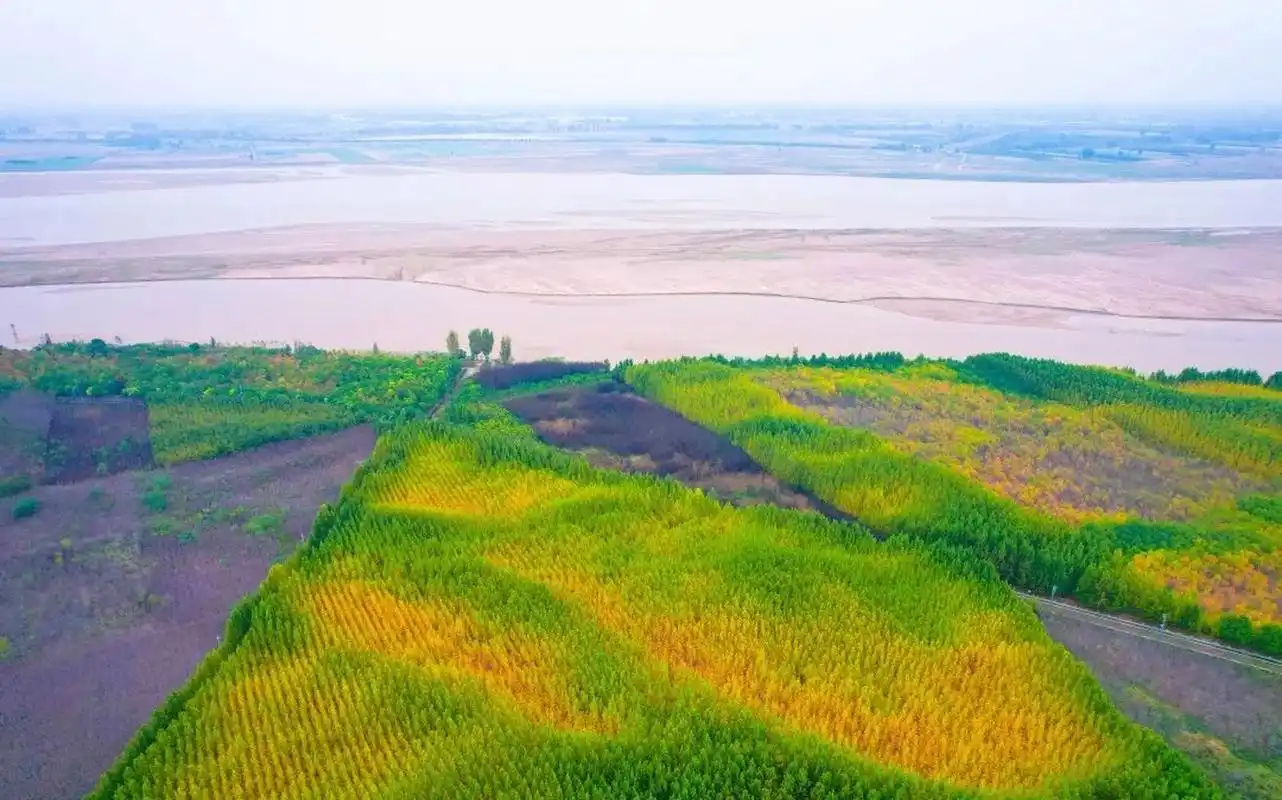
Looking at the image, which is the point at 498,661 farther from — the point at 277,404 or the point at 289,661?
the point at 277,404

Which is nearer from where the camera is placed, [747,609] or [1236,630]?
[747,609]

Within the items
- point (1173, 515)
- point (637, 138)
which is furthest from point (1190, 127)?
point (1173, 515)

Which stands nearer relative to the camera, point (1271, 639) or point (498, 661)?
point (498, 661)

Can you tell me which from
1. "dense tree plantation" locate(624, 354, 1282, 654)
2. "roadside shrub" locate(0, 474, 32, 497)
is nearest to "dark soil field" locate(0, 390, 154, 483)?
"roadside shrub" locate(0, 474, 32, 497)

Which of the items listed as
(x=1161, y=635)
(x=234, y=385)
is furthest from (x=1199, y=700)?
(x=234, y=385)

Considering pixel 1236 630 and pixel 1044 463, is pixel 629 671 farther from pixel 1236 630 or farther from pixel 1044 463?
pixel 1044 463
